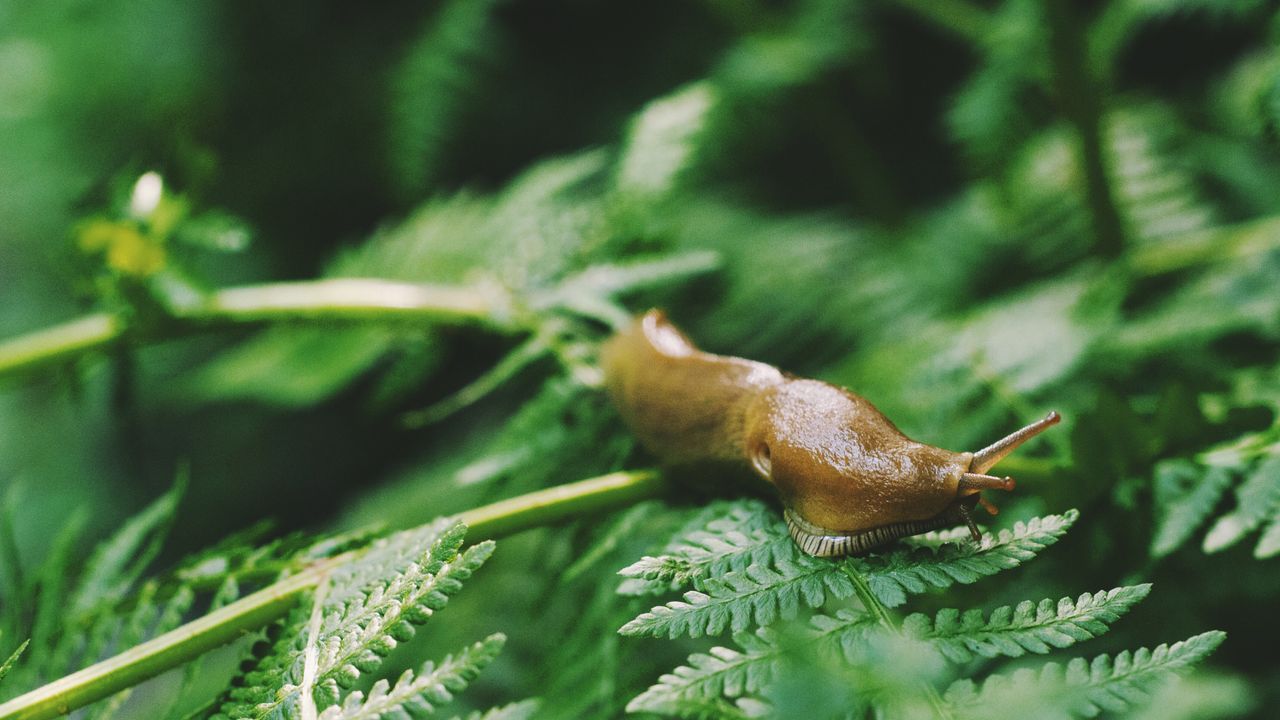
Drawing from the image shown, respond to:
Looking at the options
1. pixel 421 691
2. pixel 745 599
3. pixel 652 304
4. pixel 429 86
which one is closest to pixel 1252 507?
pixel 745 599

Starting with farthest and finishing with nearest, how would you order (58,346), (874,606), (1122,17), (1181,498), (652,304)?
1. (1122,17)
2. (652,304)
3. (58,346)
4. (1181,498)
5. (874,606)

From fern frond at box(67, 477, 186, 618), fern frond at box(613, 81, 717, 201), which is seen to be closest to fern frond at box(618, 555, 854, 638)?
fern frond at box(67, 477, 186, 618)

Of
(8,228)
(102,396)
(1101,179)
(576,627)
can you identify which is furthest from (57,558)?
(8,228)

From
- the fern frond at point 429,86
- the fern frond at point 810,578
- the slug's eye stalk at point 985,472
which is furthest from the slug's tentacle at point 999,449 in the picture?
the fern frond at point 429,86

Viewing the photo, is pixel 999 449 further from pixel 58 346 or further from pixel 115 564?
pixel 58 346

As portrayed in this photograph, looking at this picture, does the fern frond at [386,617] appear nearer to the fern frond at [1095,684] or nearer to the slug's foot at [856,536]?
the slug's foot at [856,536]

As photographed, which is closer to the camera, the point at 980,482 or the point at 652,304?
the point at 980,482
